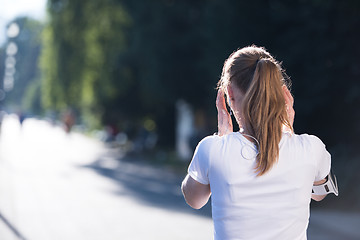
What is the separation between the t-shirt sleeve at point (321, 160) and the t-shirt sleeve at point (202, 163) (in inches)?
14.3

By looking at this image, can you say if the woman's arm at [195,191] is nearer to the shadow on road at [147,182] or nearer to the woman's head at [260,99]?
the woman's head at [260,99]

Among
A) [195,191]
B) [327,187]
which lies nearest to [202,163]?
[195,191]

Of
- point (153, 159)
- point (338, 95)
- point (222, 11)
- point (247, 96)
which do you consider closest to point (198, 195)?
point (247, 96)

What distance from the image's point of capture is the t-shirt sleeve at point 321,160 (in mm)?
1950

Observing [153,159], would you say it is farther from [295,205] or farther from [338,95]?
[295,205]

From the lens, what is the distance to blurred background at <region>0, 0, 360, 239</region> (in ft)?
40.4

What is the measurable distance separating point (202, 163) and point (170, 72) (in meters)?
19.4

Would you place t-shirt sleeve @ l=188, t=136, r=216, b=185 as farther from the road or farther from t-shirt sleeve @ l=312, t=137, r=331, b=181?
the road

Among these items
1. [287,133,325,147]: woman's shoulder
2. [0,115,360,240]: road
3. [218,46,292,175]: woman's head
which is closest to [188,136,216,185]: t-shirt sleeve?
[218,46,292,175]: woman's head

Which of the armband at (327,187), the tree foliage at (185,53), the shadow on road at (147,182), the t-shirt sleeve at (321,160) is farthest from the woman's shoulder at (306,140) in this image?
the tree foliage at (185,53)

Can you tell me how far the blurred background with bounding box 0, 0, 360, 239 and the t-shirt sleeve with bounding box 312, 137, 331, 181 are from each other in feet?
20.4

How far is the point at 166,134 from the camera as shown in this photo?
1167 inches

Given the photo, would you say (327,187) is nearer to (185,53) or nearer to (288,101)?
(288,101)

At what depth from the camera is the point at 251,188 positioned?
1857mm
